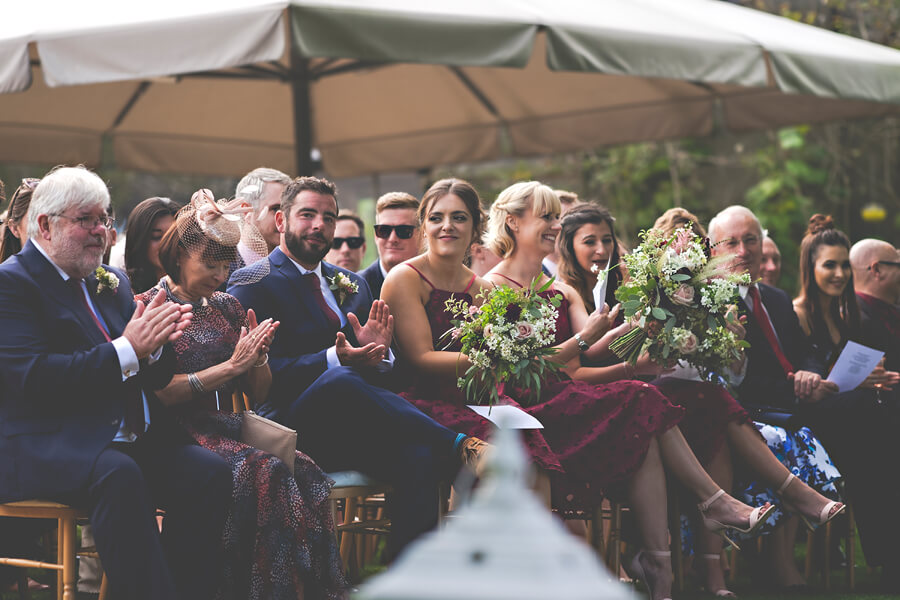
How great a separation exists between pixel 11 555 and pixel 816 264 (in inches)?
194

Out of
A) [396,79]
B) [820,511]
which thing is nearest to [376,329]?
[820,511]

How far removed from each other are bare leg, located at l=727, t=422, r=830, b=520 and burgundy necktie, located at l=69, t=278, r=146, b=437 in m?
3.11

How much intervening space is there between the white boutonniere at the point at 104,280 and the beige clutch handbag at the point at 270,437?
2.53 ft

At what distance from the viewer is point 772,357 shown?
245 inches

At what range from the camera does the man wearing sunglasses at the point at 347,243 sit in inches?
268

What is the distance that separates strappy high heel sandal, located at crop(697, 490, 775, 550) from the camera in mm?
4992

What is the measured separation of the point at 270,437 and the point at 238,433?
7.3 inches

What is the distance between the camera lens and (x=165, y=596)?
376 centimetres

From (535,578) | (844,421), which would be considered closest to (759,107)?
(844,421)

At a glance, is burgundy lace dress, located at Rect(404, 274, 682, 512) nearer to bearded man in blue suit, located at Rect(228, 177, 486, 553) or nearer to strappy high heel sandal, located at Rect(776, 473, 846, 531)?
bearded man in blue suit, located at Rect(228, 177, 486, 553)

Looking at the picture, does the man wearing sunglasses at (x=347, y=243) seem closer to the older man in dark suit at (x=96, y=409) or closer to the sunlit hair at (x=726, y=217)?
the sunlit hair at (x=726, y=217)

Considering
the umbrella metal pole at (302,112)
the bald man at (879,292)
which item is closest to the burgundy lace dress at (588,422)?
the bald man at (879,292)

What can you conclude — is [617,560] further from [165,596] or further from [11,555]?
[11,555]

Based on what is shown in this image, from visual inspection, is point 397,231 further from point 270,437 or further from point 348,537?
point 270,437
